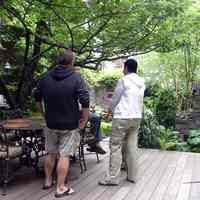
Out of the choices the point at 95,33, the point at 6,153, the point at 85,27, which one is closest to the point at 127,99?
the point at 6,153

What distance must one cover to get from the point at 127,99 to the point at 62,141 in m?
0.95

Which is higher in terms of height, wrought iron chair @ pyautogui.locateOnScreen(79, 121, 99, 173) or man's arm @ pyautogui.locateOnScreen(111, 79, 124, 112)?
man's arm @ pyautogui.locateOnScreen(111, 79, 124, 112)

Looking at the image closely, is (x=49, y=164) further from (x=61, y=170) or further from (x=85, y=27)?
(x=85, y=27)

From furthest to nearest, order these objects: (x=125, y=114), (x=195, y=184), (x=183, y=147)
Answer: (x=183, y=147) → (x=195, y=184) → (x=125, y=114)

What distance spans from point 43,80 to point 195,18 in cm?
362

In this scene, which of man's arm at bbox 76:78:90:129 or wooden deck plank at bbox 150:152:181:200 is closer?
man's arm at bbox 76:78:90:129

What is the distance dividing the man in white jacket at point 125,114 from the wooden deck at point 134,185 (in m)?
0.30

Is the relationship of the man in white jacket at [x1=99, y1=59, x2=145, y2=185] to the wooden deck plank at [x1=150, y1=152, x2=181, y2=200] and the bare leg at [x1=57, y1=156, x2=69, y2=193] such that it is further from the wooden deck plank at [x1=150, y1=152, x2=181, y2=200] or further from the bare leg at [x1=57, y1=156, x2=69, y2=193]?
the bare leg at [x1=57, y1=156, x2=69, y2=193]

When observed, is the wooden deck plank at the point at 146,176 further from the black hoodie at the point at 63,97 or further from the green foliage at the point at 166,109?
the green foliage at the point at 166,109

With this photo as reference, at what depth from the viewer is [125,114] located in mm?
4078

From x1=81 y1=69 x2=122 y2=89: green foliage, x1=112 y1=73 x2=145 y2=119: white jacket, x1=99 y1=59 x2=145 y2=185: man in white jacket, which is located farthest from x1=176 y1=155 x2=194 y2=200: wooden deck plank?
x1=81 y1=69 x2=122 y2=89: green foliage

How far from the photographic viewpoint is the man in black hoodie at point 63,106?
3648 millimetres

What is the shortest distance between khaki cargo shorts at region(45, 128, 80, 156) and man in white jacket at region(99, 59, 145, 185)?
1.85 ft

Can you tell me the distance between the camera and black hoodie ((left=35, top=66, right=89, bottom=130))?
3.64m
